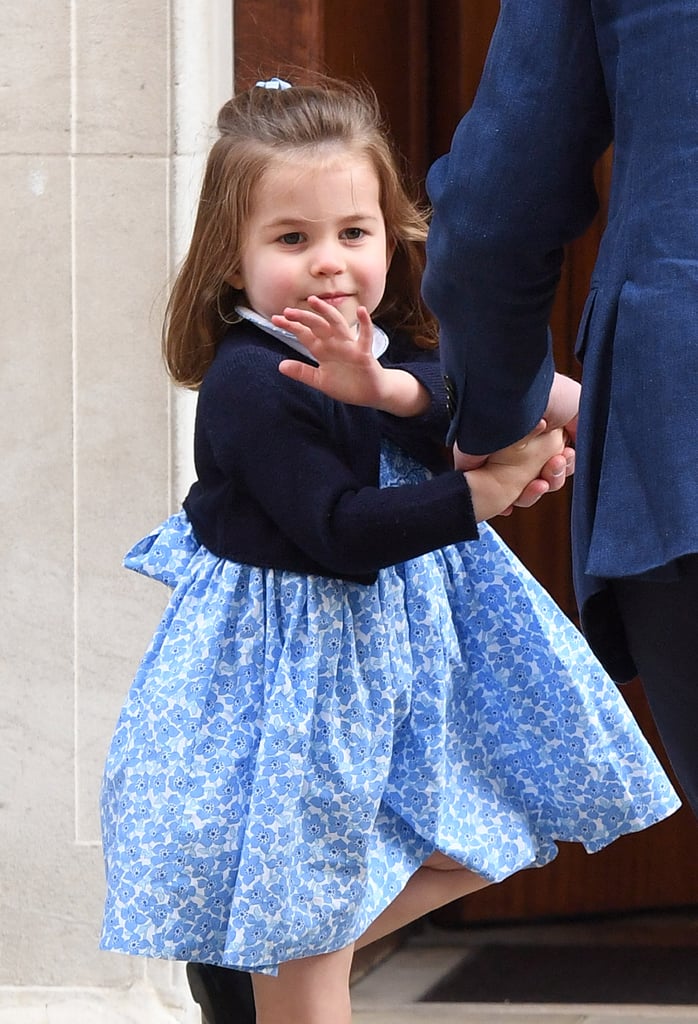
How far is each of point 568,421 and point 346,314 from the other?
32cm

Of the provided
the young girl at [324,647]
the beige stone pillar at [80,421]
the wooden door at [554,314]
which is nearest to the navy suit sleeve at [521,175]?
the young girl at [324,647]

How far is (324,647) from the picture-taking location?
1.85 metres

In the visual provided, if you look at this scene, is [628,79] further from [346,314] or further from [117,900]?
[117,900]

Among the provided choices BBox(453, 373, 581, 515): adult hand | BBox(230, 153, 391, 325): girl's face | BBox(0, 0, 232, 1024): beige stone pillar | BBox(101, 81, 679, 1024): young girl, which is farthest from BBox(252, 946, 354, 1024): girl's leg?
BBox(230, 153, 391, 325): girl's face

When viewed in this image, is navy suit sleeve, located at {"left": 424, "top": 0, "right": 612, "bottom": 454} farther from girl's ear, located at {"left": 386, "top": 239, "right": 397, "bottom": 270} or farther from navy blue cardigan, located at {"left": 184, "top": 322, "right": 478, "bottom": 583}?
girl's ear, located at {"left": 386, "top": 239, "right": 397, "bottom": 270}

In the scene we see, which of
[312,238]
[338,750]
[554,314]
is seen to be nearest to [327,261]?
[312,238]

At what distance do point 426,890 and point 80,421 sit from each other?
1.04m

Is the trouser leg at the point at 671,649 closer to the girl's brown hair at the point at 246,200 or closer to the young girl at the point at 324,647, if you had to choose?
the young girl at the point at 324,647

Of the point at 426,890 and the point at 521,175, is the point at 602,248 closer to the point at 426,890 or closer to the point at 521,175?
the point at 521,175

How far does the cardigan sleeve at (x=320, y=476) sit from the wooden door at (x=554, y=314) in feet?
3.49

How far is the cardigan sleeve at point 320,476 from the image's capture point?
1.72 meters

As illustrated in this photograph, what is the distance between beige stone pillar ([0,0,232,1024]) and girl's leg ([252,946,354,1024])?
0.74 meters

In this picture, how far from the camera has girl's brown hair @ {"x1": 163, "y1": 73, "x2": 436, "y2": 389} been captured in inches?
75.4

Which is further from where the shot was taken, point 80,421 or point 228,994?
point 80,421
